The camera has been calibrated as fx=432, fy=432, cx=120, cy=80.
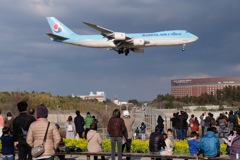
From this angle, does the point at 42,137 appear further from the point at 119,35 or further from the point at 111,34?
the point at 111,34

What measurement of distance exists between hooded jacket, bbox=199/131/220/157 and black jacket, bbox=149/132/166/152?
1.66 meters

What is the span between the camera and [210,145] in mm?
10547

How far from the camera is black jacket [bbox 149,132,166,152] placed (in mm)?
12000

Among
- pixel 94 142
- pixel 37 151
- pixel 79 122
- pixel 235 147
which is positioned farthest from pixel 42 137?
pixel 79 122

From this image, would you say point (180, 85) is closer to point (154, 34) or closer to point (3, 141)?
point (154, 34)

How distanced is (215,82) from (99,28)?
5563 inches

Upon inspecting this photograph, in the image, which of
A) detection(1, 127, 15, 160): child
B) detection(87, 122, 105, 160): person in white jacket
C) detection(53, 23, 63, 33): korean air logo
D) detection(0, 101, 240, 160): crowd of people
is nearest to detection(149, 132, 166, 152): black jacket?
detection(0, 101, 240, 160): crowd of people

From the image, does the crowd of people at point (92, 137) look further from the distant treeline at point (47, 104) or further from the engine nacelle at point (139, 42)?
the distant treeline at point (47, 104)

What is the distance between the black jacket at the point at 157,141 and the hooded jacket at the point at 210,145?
5.45 ft

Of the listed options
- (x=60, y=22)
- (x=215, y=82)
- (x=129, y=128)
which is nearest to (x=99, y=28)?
(x=60, y=22)

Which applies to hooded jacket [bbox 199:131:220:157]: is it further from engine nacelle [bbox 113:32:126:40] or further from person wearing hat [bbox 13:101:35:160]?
engine nacelle [bbox 113:32:126:40]

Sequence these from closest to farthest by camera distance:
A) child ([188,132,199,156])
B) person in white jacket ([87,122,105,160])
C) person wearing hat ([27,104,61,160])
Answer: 1. person wearing hat ([27,104,61,160])
2. child ([188,132,199,156])
3. person in white jacket ([87,122,105,160])

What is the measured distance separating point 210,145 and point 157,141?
6.28 ft

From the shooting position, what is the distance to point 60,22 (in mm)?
54969
